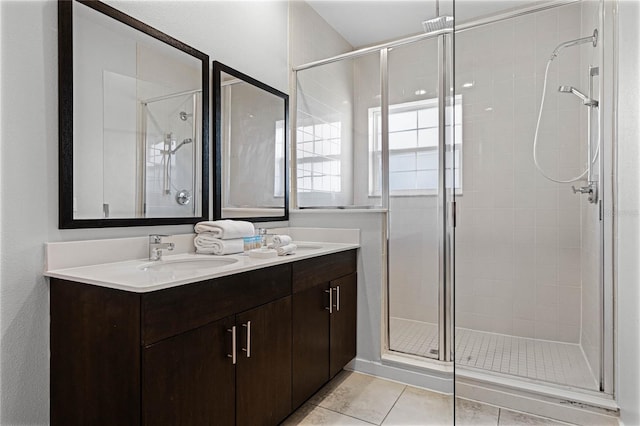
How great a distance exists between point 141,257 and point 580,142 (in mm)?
2362

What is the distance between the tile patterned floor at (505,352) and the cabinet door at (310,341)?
1.76 ft

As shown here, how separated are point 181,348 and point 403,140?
68.1 inches

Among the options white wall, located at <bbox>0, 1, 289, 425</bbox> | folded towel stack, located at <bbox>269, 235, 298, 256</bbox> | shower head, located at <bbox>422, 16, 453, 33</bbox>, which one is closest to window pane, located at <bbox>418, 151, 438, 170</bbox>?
shower head, located at <bbox>422, 16, 453, 33</bbox>

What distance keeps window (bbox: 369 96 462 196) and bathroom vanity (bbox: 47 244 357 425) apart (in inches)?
36.9

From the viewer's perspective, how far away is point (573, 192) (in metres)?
2.08

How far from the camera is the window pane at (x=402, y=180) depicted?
2230mm

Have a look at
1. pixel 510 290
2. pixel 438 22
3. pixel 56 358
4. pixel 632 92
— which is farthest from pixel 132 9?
pixel 510 290

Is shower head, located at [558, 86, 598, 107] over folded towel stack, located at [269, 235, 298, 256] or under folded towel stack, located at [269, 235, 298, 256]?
over

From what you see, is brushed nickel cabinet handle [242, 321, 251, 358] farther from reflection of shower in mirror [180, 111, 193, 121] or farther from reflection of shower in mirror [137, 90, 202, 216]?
reflection of shower in mirror [180, 111, 193, 121]

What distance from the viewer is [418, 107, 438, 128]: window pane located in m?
2.21

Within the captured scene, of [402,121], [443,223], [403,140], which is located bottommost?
[443,223]

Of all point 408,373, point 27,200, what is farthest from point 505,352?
point 27,200

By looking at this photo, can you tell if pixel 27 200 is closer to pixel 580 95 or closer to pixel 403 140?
pixel 403 140

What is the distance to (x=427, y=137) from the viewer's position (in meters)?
2.21
